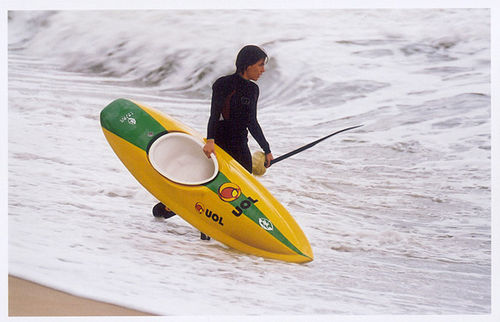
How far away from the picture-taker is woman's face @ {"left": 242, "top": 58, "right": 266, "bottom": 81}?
8.68ft

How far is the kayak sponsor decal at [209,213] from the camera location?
2.54m

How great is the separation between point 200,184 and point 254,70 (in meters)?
0.53

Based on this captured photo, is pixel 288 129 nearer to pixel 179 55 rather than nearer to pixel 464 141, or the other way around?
pixel 179 55

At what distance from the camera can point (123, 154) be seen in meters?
2.67

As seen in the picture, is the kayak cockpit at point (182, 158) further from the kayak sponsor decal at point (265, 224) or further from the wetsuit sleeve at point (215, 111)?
the kayak sponsor decal at point (265, 224)

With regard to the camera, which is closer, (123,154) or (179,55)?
(123,154)

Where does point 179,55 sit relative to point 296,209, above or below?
above

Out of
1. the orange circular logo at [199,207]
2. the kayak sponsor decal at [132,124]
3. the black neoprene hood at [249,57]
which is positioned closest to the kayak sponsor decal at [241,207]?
the orange circular logo at [199,207]

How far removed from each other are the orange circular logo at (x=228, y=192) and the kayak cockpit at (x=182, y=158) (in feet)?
0.35

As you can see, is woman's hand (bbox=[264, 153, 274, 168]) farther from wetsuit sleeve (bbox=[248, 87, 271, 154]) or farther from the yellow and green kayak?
the yellow and green kayak

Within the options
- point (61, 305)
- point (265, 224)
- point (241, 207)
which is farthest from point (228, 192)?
point (61, 305)

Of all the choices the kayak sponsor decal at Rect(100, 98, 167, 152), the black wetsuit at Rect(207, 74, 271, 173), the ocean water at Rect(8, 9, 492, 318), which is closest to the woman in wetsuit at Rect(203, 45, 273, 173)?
the black wetsuit at Rect(207, 74, 271, 173)

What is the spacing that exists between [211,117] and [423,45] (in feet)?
3.31

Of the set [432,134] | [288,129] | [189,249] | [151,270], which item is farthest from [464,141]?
[151,270]
